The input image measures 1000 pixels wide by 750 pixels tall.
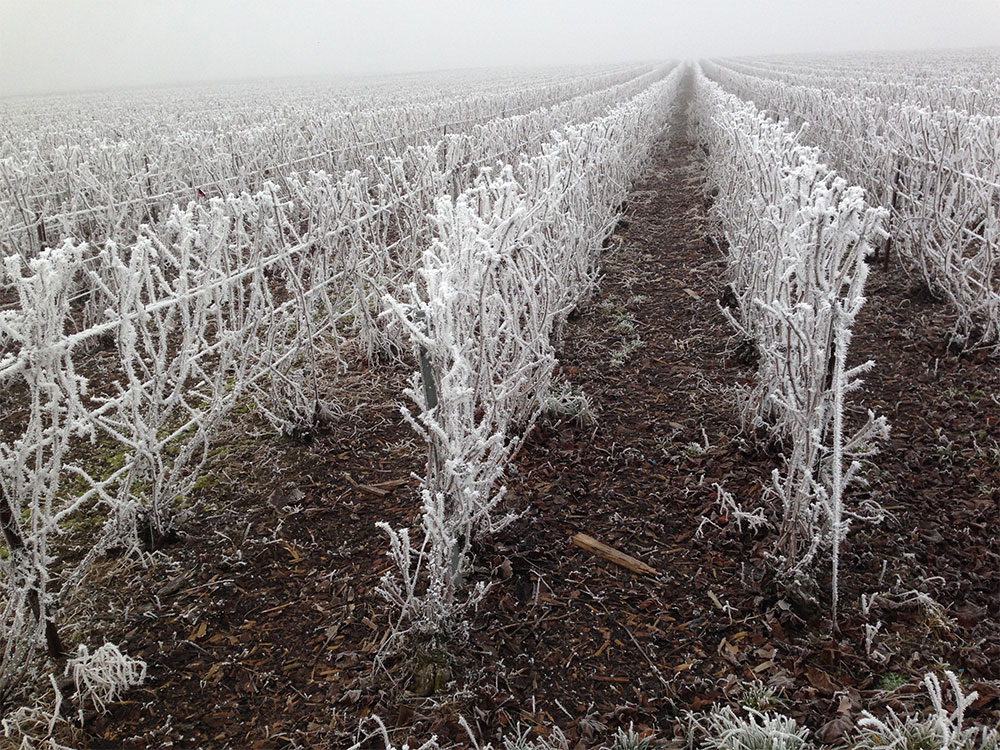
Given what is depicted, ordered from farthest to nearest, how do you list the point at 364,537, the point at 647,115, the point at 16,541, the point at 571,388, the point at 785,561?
the point at 647,115
the point at 571,388
the point at 364,537
the point at 785,561
the point at 16,541

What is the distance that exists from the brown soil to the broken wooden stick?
38 millimetres

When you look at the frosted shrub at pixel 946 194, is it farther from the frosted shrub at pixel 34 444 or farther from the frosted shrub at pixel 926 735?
the frosted shrub at pixel 34 444

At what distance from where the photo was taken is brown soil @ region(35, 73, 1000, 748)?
2.04 meters

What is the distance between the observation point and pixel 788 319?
7.50 feet

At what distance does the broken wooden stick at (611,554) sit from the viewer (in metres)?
2.60

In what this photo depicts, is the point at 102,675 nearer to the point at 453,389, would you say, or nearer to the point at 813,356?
the point at 453,389

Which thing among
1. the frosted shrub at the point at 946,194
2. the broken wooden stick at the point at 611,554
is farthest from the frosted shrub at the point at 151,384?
the frosted shrub at the point at 946,194

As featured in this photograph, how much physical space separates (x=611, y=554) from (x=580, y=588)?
0.24 metres

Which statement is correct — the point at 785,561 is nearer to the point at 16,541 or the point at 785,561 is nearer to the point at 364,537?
the point at 364,537

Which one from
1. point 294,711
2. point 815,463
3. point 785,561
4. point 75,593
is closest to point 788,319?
point 815,463

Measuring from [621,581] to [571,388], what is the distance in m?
1.59

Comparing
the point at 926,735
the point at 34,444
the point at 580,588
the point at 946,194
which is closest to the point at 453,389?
the point at 580,588

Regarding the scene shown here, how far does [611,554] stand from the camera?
2.69 metres

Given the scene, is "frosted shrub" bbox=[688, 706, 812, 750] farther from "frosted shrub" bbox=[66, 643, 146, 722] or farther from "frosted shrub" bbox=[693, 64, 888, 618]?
"frosted shrub" bbox=[66, 643, 146, 722]
